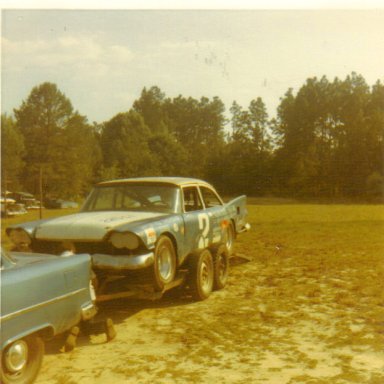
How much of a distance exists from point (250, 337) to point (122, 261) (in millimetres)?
1667

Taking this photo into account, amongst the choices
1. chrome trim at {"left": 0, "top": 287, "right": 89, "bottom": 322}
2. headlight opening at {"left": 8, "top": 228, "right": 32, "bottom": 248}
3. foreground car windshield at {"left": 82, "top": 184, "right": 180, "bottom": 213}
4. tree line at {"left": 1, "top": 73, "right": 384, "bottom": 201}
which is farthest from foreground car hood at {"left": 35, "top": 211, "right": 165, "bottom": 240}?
tree line at {"left": 1, "top": 73, "right": 384, "bottom": 201}

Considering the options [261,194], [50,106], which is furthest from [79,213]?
[261,194]

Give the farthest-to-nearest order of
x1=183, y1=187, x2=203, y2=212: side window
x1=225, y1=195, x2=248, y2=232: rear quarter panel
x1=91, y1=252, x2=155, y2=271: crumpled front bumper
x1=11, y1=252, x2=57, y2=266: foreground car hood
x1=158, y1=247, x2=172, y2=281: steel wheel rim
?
x1=225, y1=195, x2=248, y2=232: rear quarter panel < x1=183, y1=187, x2=203, y2=212: side window < x1=158, y1=247, x2=172, y2=281: steel wheel rim < x1=91, y1=252, x2=155, y2=271: crumpled front bumper < x1=11, y1=252, x2=57, y2=266: foreground car hood

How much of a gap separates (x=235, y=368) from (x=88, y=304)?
4.74 ft

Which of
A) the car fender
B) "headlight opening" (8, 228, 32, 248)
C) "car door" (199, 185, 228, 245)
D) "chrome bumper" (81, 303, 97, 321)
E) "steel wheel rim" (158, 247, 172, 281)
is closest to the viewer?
the car fender

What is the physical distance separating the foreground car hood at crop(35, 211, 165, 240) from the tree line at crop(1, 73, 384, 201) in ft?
7.74

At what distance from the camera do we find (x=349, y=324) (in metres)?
5.89

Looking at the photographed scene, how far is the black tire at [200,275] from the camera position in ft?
22.4

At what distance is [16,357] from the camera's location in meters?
3.86

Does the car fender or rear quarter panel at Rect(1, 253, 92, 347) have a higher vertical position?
rear quarter panel at Rect(1, 253, 92, 347)

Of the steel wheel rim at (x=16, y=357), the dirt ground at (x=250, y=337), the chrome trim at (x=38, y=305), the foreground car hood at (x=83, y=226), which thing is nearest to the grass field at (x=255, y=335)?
the dirt ground at (x=250, y=337)

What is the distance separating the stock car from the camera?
5895 mm

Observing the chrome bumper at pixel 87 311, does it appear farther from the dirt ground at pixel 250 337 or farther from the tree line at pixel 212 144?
the tree line at pixel 212 144

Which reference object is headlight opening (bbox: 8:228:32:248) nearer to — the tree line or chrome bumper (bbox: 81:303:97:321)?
chrome bumper (bbox: 81:303:97:321)
